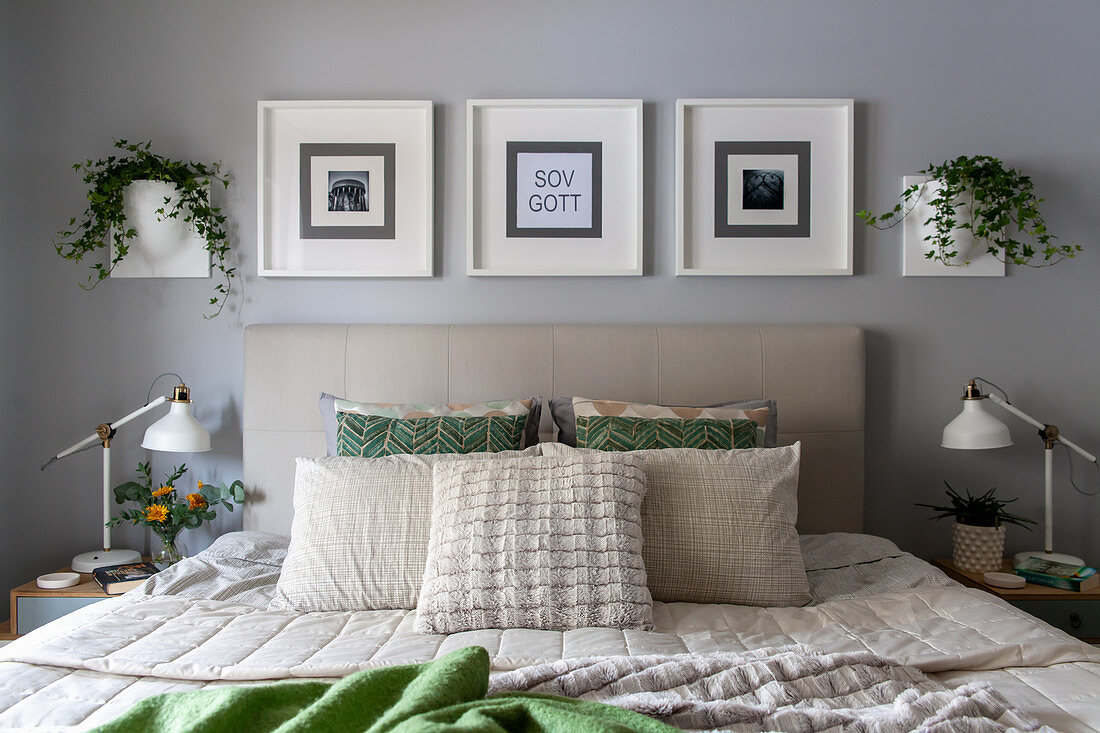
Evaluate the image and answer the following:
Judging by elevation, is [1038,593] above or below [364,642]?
below

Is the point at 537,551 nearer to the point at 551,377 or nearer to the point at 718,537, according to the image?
the point at 718,537

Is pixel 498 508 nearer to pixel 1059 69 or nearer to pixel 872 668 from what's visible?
pixel 872 668

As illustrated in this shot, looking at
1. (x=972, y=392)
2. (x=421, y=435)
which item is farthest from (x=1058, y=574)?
(x=421, y=435)

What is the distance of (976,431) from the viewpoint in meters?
2.46

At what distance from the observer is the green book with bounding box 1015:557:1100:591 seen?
92.0 inches

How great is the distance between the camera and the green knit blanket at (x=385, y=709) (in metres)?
0.98

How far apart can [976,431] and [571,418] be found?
1.28 metres

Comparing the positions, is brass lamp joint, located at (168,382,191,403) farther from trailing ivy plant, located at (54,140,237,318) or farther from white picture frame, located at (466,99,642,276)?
white picture frame, located at (466,99,642,276)

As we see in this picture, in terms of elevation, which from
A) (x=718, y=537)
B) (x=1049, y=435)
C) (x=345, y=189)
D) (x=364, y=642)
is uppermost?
(x=345, y=189)

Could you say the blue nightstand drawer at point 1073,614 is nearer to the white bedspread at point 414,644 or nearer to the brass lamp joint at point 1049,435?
the brass lamp joint at point 1049,435

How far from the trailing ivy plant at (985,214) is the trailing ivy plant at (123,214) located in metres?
2.18

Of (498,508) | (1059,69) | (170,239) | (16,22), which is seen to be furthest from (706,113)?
(16,22)

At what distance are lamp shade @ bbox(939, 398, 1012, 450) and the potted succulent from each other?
204 mm

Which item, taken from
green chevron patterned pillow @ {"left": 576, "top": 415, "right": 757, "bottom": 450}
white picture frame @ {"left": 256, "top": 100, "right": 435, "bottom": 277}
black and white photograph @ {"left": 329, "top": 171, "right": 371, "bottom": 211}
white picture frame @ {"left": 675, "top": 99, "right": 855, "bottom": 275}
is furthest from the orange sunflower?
white picture frame @ {"left": 675, "top": 99, "right": 855, "bottom": 275}
